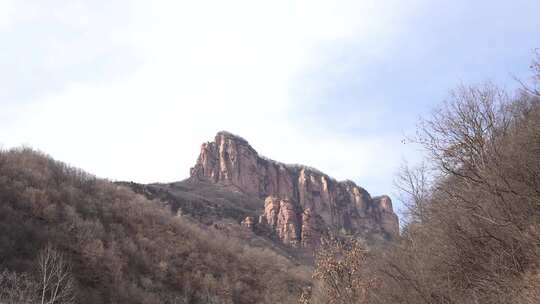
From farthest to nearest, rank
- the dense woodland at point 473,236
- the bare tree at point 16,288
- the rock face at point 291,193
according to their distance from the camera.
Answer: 1. the rock face at point 291,193
2. the bare tree at point 16,288
3. the dense woodland at point 473,236

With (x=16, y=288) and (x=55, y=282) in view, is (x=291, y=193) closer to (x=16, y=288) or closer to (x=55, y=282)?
(x=55, y=282)

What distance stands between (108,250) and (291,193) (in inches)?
4650

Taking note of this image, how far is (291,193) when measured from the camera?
153125mm

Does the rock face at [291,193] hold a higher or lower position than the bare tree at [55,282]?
higher

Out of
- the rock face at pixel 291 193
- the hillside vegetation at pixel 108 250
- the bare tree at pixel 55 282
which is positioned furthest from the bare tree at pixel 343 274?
the rock face at pixel 291 193

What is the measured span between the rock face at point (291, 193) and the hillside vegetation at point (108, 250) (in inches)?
1773

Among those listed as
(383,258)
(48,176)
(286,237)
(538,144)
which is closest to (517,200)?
(538,144)

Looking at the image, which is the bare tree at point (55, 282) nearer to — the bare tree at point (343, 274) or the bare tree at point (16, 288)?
the bare tree at point (16, 288)

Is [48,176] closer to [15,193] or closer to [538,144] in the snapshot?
[15,193]

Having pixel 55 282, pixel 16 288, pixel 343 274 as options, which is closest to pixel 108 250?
pixel 55 282

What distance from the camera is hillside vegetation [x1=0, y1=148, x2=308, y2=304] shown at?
3120 centimetres

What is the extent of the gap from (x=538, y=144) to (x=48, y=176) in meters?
46.6

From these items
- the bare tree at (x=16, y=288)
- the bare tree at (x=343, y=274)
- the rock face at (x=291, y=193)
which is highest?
the rock face at (x=291, y=193)

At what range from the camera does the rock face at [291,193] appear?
104312mm
